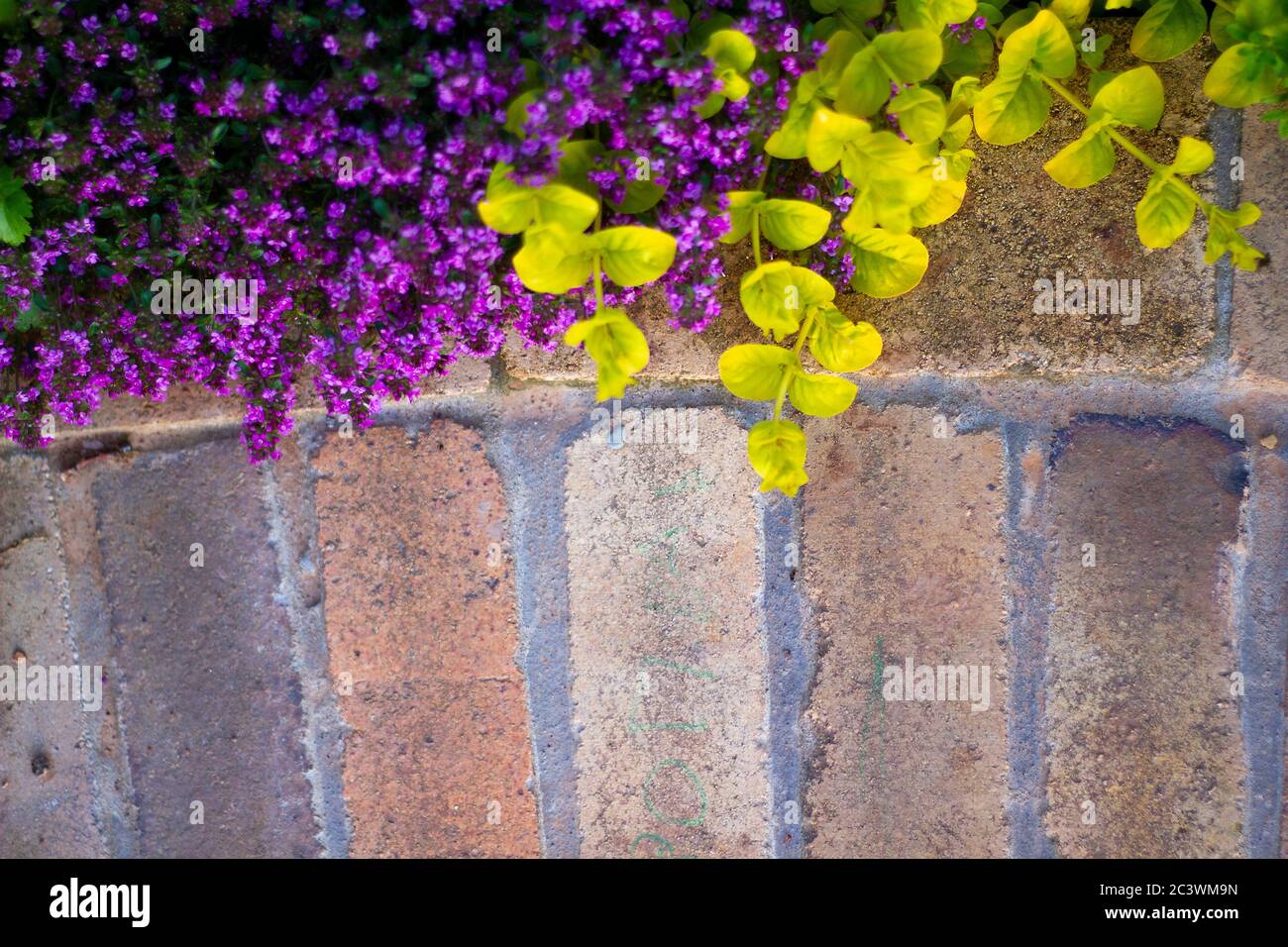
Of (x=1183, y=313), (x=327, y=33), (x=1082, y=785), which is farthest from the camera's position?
(x=1082, y=785)

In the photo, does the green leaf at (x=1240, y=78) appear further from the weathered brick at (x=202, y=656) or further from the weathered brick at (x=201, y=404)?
the weathered brick at (x=202, y=656)

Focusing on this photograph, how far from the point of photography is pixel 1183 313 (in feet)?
5.89

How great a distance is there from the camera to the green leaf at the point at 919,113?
1449 millimetres

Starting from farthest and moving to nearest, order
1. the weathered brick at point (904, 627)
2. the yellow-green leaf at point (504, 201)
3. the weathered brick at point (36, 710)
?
the weathered brick at point (36, 710), the weathered brick at point (904, 627), the yellow-green leaf at point (504, 201)

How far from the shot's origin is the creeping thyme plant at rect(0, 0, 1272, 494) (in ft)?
4.56

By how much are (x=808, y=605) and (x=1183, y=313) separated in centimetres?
88

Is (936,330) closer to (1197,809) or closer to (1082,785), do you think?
(1082,785)

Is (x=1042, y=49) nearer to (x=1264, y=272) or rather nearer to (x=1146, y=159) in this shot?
(x=1146, y=159)

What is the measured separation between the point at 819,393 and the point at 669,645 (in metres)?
0.61

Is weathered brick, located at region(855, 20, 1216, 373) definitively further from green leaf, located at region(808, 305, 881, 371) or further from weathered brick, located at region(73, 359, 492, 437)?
weathered brick, located at region(73, 359, 492, 437)

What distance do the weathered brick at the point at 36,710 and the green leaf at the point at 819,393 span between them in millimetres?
1516

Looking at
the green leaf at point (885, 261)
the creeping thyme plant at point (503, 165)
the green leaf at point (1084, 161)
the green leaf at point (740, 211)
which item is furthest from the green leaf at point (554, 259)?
the green leaf at point (1084, 161)
